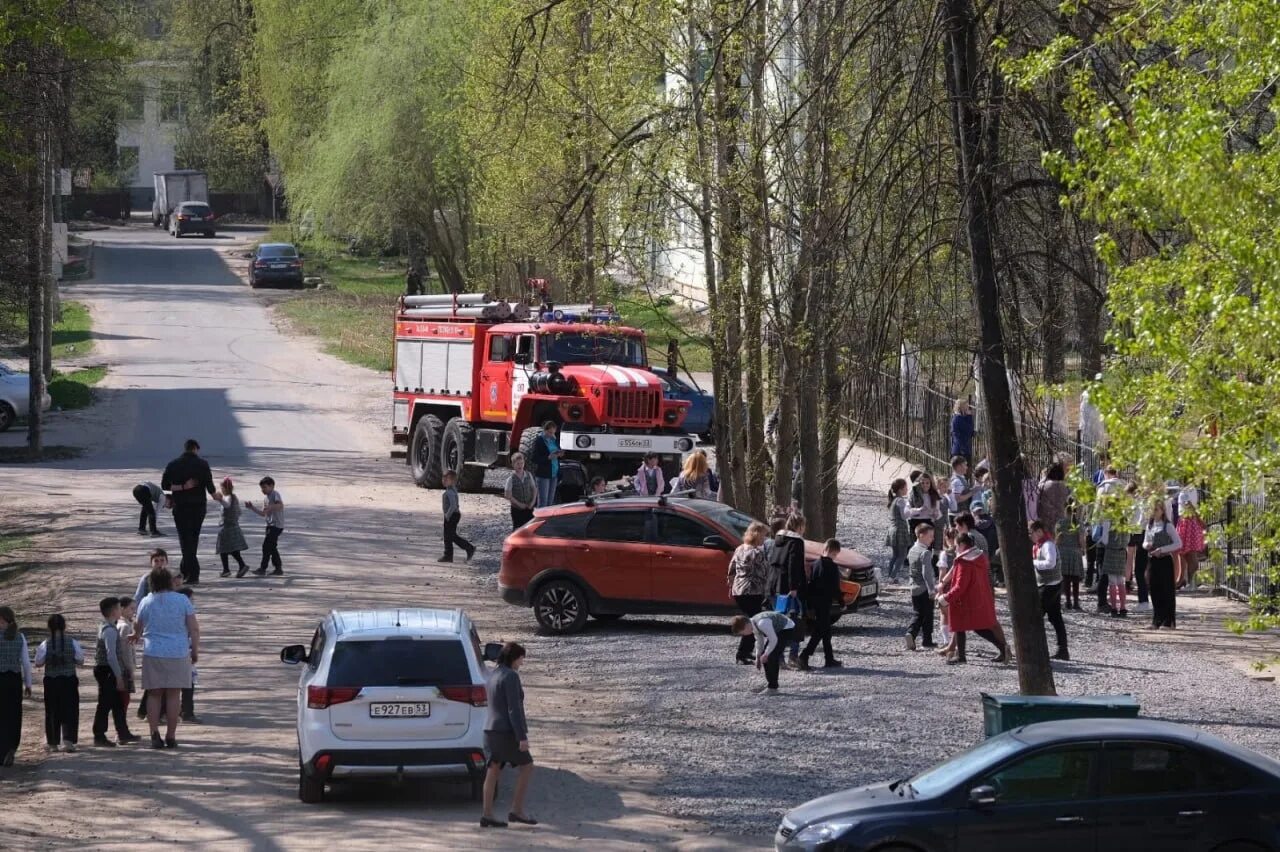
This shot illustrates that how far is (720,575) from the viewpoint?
64.6 ft

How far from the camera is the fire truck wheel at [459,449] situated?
30.6 meters

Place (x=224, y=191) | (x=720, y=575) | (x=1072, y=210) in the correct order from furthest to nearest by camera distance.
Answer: (x=224, y=191)
(x=720, y=575)
(x=1072, y=210)

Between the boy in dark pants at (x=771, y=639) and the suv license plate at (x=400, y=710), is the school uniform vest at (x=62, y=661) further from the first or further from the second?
the boy in dark pants at (x=771, y=639)

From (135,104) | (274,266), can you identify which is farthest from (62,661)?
(135,104)

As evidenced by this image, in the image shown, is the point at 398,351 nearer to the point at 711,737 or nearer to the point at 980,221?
the point at 711,737

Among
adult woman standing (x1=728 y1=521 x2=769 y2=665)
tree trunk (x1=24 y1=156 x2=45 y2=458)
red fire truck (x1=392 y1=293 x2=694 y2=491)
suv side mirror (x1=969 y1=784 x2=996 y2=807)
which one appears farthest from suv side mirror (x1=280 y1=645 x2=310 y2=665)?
tree trunk (x1=24 y1=156 x2=45 y2=458)

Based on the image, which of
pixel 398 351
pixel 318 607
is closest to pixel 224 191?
pixel 398 351

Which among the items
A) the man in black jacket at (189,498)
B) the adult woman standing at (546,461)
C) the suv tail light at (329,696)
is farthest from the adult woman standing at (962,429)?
the suv tail light at (329,696)

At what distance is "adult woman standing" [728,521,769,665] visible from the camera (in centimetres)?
1772

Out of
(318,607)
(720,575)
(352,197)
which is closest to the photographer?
(720,575)

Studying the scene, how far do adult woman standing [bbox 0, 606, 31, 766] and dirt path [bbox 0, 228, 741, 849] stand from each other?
0.87 ft

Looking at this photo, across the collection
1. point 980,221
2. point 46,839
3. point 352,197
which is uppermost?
point 352,197

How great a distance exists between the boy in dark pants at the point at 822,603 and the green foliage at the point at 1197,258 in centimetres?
687

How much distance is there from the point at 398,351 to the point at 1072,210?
2335 cm
